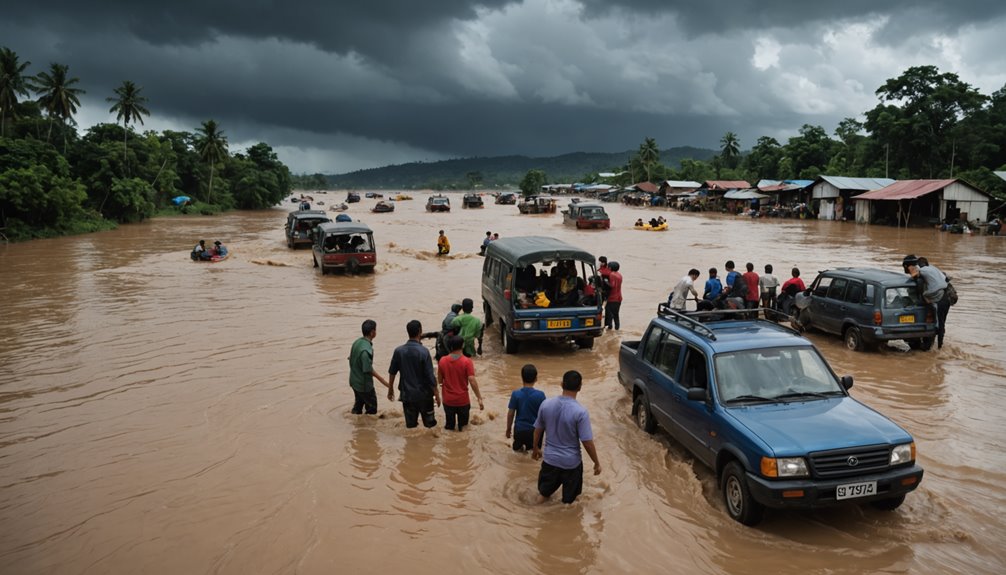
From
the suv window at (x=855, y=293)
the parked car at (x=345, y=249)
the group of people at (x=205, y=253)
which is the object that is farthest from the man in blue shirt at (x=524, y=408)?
the group of people at (x=205, y=253)

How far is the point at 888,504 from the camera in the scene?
5.79 m

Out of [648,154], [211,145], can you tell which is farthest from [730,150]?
[211,145]

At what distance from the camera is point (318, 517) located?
6156mm

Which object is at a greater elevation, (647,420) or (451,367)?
(451,367)

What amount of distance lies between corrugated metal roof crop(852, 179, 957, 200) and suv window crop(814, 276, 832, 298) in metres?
Result: 32.9

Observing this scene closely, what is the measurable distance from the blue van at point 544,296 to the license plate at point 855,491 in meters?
6.65

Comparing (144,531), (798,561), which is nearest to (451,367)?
(144,531)

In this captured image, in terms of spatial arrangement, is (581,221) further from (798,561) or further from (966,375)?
(798,561)

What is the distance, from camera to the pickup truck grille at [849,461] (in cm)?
522

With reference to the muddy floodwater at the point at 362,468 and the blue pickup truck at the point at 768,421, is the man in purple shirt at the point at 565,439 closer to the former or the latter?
the muddy floodwater at the point at 362,468

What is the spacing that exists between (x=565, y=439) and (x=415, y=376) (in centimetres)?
251

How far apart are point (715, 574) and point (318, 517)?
3677 millimetres

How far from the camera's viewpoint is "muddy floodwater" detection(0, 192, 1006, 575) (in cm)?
545

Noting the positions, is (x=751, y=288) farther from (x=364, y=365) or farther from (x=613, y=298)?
(x=364, y=365)
